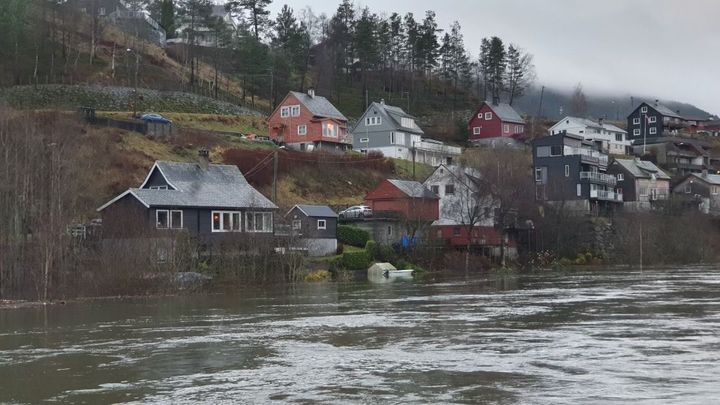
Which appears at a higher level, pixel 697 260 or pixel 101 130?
pixel 101 130

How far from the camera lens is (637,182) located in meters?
102

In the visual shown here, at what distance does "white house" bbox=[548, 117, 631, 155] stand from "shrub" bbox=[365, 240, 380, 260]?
202ft

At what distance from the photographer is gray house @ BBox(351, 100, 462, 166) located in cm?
9962

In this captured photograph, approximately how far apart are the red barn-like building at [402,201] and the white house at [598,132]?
50064mm

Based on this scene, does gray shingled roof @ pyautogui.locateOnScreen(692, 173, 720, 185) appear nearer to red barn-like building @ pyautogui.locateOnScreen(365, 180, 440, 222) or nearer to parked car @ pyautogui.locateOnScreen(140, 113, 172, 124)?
red barn-like building @ pyautogui.locateOnScreen(365, 180, 440, 222)

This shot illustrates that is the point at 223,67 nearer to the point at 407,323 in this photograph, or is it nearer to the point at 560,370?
the point at 407,323

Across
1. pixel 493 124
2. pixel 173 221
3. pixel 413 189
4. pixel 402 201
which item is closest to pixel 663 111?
pixel 493 124

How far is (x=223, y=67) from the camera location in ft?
386

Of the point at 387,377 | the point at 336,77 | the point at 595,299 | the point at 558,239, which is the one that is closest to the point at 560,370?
the point at 387,377

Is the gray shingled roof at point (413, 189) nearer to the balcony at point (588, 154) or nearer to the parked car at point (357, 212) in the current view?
the parked car at point (357, 212)

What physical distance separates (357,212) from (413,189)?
270 inches

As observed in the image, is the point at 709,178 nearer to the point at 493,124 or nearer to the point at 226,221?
the point at 493,124

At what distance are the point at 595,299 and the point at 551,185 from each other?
49.9 m

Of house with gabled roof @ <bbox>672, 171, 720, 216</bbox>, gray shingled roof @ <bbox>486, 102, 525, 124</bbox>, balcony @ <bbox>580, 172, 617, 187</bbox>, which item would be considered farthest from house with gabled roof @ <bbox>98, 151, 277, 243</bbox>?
house with gabled roof @ <bbox>672, 171, 720, 216</bbox>
